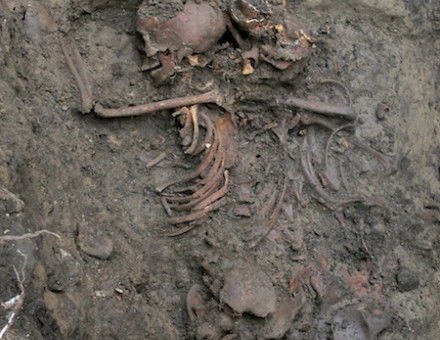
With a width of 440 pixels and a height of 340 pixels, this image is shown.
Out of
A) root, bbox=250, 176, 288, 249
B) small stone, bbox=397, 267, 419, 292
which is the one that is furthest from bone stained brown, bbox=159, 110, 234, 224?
small stone, bbox=397, 267, 419, 292

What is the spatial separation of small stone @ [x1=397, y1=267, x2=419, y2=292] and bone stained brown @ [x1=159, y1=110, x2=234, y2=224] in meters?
1.07

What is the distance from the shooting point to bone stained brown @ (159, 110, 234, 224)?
386cm

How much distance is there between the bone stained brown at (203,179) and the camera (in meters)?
3.86

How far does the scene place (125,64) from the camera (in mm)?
3980

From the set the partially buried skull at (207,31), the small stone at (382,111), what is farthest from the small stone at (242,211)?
the small stone at (382,111)

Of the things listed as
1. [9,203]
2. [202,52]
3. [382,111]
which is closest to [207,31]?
[202,52]

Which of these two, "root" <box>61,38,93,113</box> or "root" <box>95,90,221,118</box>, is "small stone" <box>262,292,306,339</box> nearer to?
"root" <box>95,90,221,118</box>

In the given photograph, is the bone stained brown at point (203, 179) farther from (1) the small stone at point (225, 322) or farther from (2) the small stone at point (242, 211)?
(1) the small stone at point (225, 322)

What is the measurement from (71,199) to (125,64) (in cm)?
87

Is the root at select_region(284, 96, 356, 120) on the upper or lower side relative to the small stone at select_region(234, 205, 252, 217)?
upper

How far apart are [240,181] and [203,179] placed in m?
0.24

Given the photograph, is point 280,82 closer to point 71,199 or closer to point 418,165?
point 418,165

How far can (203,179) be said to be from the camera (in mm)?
3926

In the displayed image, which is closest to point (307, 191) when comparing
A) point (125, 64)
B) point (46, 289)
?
point (125, 64)
